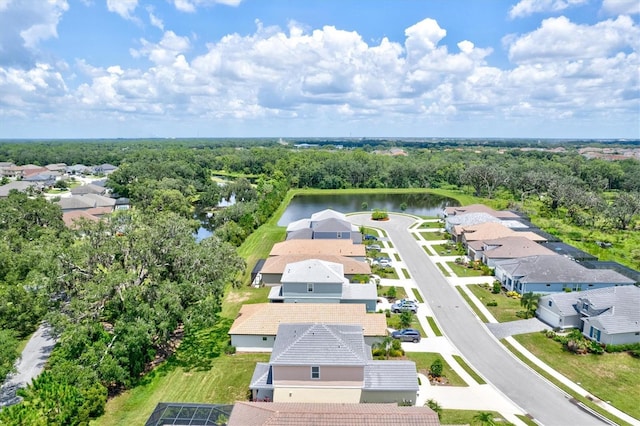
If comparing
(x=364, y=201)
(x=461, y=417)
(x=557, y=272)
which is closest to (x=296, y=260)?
(x=461, y=417)

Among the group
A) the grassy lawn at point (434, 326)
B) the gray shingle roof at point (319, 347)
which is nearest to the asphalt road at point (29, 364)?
the gray shingle roof at point (319, 347)

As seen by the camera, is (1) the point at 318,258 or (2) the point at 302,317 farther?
(1) the point at 318,258

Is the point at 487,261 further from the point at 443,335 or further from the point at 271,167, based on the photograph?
the point at 271,167

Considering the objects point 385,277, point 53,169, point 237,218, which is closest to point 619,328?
point 385,277

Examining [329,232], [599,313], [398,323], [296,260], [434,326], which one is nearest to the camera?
[599,313]

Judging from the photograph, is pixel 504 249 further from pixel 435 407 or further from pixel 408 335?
pixel 435 407

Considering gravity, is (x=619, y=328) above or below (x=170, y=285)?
below

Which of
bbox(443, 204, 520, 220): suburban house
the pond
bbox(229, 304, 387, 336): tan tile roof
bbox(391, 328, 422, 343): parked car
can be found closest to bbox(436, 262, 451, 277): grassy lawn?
bbox(391, 328, 422, 343): parked car
